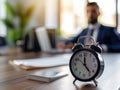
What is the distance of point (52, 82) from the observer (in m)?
0.98

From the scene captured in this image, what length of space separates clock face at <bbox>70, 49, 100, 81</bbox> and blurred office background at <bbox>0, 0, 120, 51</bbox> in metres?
3.20

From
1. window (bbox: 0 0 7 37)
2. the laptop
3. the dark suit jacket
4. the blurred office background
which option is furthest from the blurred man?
window (bbox: 0 0 7 37)

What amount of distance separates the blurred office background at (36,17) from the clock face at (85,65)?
3.20m

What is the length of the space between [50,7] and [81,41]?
3577mm

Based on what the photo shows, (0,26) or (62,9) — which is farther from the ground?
(62,9)

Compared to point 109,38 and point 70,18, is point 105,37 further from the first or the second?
point 70,18

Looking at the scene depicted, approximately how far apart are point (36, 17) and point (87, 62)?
4.03 metres

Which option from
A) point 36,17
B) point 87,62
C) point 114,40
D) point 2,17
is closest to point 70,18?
point 36,17

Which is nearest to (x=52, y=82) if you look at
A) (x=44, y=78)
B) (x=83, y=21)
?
(x=44, y=78)

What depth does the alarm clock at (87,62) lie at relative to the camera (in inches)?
36.0

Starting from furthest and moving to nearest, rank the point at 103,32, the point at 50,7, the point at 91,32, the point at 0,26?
the point at 0,26 < the point at 50,7 < the point at 103,32 < the point at 91,32

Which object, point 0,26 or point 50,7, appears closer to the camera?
point 50,7

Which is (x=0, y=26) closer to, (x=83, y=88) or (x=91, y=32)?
(x=91, y=32)

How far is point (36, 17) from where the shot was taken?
488 cm
